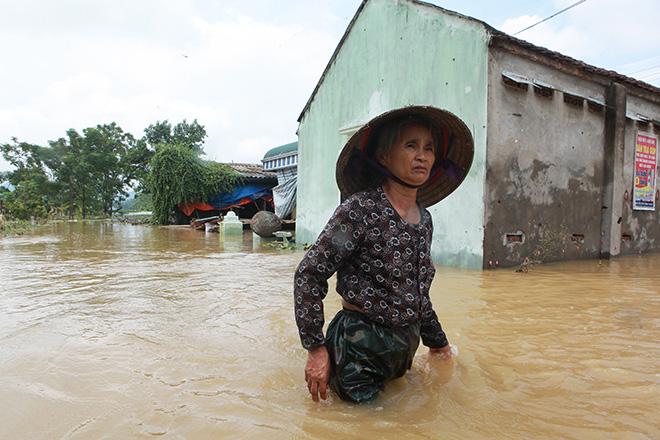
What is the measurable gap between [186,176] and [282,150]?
5.14 meters

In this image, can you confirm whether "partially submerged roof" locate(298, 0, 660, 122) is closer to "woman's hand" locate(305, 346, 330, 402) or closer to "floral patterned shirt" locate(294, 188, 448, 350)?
"floral patterned shirt" locate(294, 188, 448, 350)

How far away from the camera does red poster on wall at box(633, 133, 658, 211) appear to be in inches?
325

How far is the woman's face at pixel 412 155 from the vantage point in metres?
1.88

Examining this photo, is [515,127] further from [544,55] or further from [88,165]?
[88,165]

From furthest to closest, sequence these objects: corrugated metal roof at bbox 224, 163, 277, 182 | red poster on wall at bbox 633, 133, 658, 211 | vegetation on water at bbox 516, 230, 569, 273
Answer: corrugated metal roof at bbox 224, 163, 277, 182
red poster on wall at bbox 633, 133, 658, 211
vegetation on water at bbox 516, 230, 569, 273

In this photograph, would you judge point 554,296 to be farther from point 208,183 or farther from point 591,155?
point 208,183

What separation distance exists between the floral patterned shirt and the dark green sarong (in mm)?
60

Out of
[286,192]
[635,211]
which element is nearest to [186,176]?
[286,192]

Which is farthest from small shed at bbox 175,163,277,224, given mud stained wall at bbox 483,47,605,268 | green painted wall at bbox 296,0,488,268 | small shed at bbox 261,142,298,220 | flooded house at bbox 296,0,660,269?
mud stained wall at bbox 483,47,605,268

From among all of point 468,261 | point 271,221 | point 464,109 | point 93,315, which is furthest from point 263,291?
point 271,221

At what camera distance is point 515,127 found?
6328mm

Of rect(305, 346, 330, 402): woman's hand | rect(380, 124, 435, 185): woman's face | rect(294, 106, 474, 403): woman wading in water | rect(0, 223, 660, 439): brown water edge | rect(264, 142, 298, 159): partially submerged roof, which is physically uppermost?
rect(264, 142, 298, 159): partially submerged roof

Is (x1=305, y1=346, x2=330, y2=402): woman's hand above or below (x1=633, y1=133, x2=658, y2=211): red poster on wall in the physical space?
below

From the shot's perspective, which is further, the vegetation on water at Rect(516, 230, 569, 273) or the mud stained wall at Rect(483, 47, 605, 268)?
the vegetation on water at Rect(516, 230, 569, 273)
